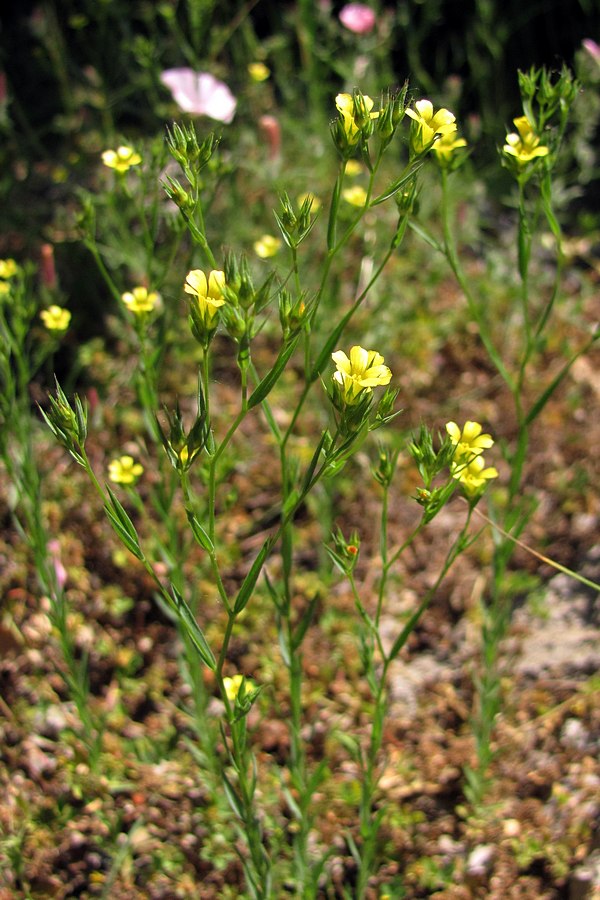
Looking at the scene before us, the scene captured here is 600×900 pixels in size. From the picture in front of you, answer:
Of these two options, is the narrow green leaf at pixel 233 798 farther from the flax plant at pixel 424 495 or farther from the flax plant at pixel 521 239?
the flax plant at pixel 521 239

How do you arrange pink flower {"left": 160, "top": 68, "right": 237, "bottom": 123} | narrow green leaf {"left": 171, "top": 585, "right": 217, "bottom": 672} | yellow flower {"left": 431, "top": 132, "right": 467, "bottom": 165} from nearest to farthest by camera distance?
1. narrow green leaf {"left": 171, "top": 585, "right": 217, "bottom": 672}
2. yellow flower {"left": 431, "top": 132, "right": 467, "bottom": 165}
3. pink flower {"left": 160, "top": 68, "right": 237, "bottom": 123}

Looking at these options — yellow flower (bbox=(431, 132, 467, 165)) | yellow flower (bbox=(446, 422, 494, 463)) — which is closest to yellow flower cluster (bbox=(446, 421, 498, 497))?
yellow flower (bbox=(446, 422, 494, 463))

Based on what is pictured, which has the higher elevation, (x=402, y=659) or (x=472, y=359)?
(x=472, y=359)

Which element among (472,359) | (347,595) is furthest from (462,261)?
(347,595)

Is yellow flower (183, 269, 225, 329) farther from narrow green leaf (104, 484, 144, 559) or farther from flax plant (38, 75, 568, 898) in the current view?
narrow green leaf (104, 484, 144, 559)

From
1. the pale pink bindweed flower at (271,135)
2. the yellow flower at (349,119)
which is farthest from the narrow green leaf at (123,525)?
the pale pink bindweed flower at (271,135)

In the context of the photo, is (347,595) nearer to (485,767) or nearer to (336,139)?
(485,767)

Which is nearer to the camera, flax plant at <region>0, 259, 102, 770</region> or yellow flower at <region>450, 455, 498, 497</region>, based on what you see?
yellow flower at <region>450, 455, 498, 497</region>
